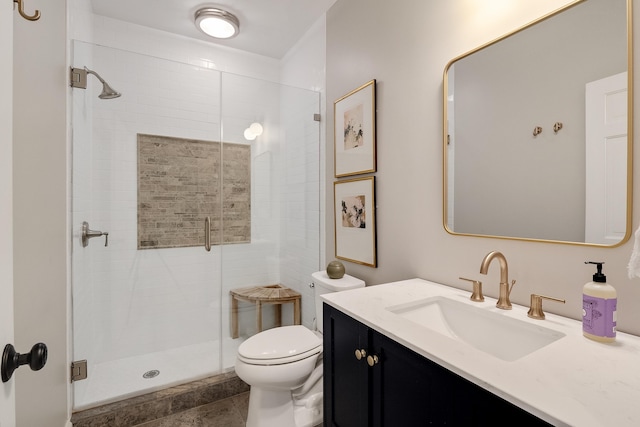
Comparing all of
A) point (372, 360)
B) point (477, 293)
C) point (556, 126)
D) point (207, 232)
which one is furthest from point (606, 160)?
point (207, 232)

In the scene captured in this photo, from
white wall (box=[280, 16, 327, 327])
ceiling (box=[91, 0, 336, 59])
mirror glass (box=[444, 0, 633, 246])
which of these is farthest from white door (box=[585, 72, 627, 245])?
ceiling (box=[91, 0, 336, 59])

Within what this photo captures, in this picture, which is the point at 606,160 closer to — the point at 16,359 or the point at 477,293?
the point at 477,293

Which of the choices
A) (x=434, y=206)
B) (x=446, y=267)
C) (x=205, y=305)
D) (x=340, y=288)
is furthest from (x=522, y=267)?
(x=205, y=305)

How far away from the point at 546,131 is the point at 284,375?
1489 mm

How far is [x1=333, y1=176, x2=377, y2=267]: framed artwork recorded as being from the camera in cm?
181

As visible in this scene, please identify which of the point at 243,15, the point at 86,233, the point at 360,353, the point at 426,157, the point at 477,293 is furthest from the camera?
the point at 243,15

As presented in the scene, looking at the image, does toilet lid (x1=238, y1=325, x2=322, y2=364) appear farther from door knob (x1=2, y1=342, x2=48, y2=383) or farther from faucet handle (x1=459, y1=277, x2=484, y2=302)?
door knob (x1=2, y1=342, x2=48, y2=383)

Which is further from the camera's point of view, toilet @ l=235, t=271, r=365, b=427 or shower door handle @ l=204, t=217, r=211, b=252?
shower door handle @ l=204, t=217, r=211, b=252

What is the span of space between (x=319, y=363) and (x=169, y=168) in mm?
1744

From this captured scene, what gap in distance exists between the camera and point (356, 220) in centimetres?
195

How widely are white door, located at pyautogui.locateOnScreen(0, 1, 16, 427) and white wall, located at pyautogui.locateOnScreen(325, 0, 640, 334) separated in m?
1.38

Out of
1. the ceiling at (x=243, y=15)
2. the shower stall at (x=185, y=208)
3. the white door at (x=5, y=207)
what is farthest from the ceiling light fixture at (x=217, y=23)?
the white door at (x=5, y=207)

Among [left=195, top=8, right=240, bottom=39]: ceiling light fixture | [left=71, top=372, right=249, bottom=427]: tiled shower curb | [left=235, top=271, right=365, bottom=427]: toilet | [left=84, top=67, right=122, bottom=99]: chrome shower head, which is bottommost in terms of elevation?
[left=71, top=372, right=249, bottom=427]: tiled shower curb

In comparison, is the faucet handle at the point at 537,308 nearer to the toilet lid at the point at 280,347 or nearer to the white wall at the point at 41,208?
the toilet lid at the point at 280,347
